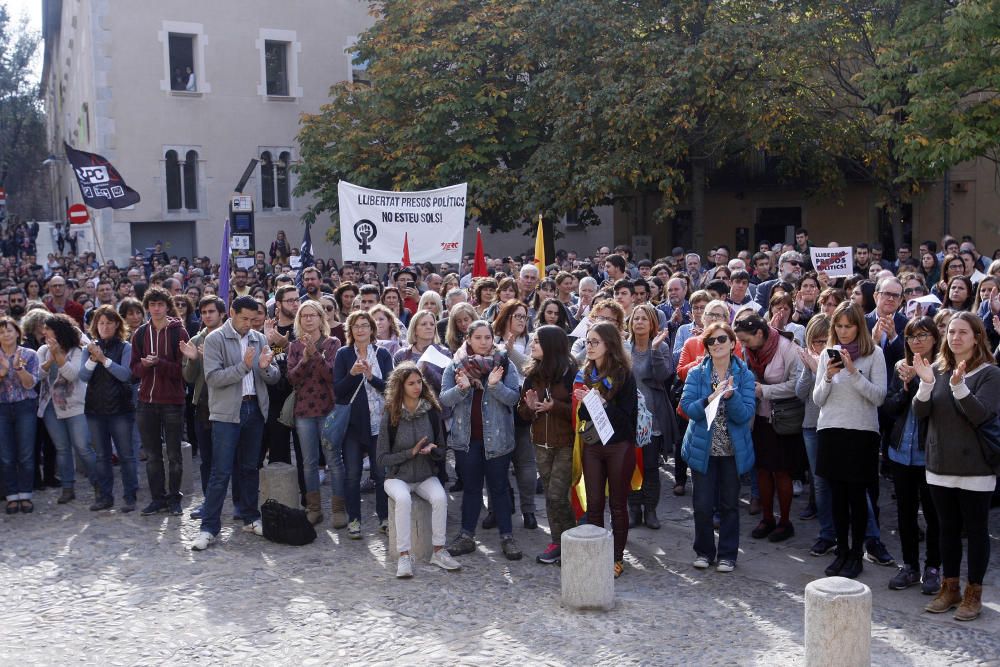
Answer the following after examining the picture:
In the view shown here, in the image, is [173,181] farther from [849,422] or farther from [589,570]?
[849,422]

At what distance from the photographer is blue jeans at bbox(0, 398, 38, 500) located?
9.74 metres

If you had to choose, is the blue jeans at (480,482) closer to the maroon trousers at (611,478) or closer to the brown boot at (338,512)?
the maroon trousers at (611,478)

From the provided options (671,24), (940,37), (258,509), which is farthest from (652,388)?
(671,24)

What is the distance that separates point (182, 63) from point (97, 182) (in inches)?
539

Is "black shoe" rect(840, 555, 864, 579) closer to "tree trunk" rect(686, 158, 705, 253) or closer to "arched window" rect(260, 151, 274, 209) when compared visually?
"tree trunk" rect(686, 158, 705, 253)

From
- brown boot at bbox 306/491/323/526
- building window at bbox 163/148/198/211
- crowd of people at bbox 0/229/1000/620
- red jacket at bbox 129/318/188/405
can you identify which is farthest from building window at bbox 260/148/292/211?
brown boot at bbox 306/491/323/526

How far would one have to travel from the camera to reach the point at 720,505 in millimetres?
7695

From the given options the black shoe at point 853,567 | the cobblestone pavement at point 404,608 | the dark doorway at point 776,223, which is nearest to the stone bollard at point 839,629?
the cobblestone pavement at point 404,608

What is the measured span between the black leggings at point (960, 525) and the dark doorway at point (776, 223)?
25.6 m

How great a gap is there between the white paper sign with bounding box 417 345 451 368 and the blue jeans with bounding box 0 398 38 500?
12.8ft

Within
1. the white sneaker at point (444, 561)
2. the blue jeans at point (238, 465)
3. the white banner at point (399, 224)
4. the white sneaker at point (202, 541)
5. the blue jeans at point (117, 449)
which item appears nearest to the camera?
the white sneaker at point (444, 561)

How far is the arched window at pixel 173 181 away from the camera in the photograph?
32625 mm

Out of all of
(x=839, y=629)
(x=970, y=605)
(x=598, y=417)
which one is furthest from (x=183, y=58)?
(x=839, y=629)

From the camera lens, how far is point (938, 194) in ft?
93.8
